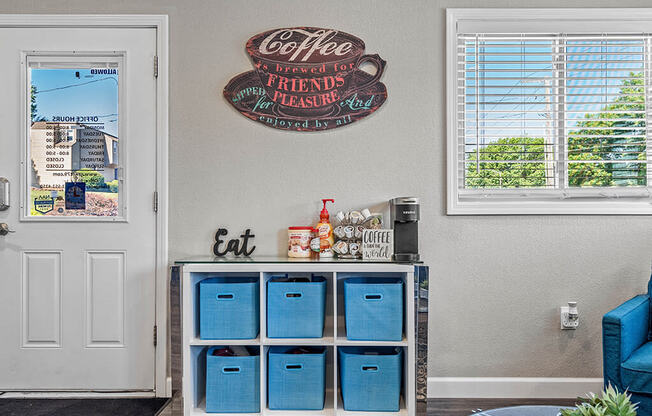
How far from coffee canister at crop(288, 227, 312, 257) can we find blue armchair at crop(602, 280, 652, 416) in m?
1.39

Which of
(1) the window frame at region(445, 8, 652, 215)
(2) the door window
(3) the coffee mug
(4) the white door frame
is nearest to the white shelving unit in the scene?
(4) the white door frame

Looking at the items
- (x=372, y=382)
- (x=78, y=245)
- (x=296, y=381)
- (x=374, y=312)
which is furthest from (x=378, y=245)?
(x=78, y=245)

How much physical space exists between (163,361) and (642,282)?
268 centimetres

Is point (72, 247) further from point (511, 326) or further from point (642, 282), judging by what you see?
point (642, 282)

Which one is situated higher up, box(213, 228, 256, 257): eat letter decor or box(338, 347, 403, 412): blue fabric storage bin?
box(213, 228, 256, 257): eat letter decor

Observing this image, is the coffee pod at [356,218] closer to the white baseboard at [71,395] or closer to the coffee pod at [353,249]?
the coffee pod at [353,249]

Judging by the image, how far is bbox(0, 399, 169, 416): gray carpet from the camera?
2230mm

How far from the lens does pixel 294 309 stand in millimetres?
2104

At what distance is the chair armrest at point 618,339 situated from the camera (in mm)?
1839

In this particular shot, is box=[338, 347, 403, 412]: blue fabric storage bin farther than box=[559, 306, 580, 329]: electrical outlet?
No

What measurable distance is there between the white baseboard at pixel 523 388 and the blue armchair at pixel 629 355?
517 mm

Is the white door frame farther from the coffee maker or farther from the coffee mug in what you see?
the coffee maker

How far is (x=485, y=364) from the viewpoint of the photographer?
244cm

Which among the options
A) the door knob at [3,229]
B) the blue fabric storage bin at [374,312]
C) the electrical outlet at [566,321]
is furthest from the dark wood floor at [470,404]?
the door knob at [3,229]
